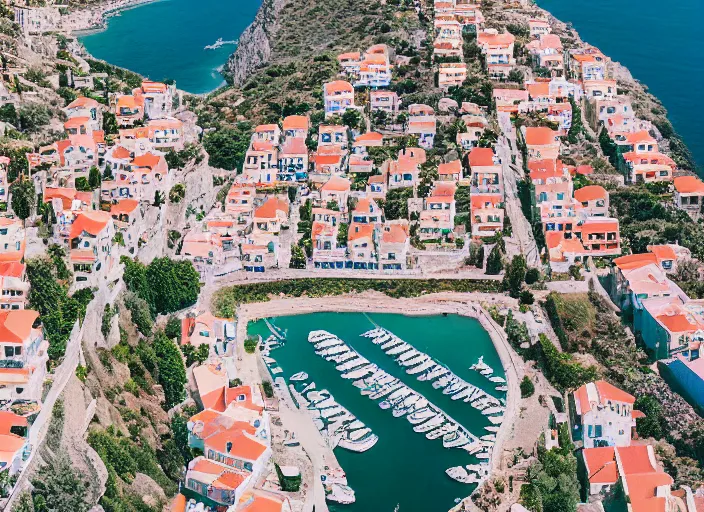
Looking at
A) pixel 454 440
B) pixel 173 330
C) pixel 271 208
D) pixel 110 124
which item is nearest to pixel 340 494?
pixel 454 440

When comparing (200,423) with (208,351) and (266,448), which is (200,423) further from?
(208,351)

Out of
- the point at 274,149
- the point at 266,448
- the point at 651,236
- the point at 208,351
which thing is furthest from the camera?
the point at 274,149

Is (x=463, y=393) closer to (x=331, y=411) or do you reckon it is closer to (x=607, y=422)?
(x=331, y=411)

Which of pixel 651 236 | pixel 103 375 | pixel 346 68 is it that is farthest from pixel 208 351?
pixel 346 68

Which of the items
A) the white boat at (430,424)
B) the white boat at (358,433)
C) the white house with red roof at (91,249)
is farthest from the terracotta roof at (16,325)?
the white boat at (430,424)

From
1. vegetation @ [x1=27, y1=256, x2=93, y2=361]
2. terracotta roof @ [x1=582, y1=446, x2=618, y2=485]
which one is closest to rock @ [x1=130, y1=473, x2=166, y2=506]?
vegetation @ [x1=27, y1=256, x2=93, y2=361]

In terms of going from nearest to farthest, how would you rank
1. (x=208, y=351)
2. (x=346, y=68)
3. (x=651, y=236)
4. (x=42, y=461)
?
(x=42, y=461)
(x=208, y=351)
(x=651, y=236)
(x=346, y=68)

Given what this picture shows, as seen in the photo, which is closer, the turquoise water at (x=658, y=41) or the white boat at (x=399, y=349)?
the white boat at (x=399, y=349)

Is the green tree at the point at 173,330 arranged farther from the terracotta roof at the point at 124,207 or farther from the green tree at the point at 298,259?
the green tree at the point at 298,259
